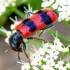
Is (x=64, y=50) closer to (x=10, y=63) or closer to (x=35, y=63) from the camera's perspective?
(x=35, y=63)

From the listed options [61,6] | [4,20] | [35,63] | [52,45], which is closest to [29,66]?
[35,63]

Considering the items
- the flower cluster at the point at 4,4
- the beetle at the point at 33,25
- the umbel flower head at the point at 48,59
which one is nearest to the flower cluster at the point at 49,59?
the umbel flower head at the point at 48,59

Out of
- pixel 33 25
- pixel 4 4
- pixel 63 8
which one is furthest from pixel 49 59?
pixel 4 4

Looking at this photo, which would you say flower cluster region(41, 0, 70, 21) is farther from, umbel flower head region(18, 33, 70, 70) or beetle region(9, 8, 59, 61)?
umbel flower head region(18, 33, 70, 70)

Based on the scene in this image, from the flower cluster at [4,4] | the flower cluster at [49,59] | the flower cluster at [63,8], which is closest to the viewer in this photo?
the flower cluster at [49,59]

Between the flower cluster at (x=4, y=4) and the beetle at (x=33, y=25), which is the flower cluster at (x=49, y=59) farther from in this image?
the flower cluster at (x=4, y=4)

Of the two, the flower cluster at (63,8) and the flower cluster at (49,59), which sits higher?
the flower cluster at (63,8)
